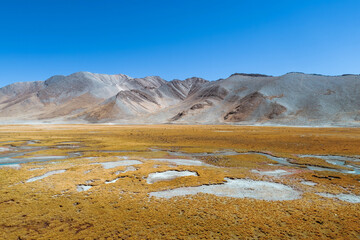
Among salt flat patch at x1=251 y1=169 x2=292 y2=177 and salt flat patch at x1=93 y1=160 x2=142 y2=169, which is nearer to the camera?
salt flat patch at x1=251 y1=169 x2=292 y2=177

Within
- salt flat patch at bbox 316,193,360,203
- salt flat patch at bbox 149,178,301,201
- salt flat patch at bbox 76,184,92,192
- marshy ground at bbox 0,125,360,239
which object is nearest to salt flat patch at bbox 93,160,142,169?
marshy ground at bbox 0,125,360,239

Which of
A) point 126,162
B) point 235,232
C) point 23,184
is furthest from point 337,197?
point 23,184

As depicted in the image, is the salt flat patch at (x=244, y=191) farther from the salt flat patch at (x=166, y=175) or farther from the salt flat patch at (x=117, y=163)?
the salt flat patch at (x=117, y=163)

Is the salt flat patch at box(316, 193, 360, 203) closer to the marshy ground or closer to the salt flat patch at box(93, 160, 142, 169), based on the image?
the marshy ground

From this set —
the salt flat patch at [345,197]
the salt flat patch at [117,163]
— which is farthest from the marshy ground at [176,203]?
the salt flat patch at [117,163]

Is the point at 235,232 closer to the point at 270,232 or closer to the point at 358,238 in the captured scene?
the point at 270,232

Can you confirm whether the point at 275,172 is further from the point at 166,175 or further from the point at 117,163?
the point at 117,163

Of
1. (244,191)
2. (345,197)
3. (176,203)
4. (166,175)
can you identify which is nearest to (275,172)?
(345,197)
